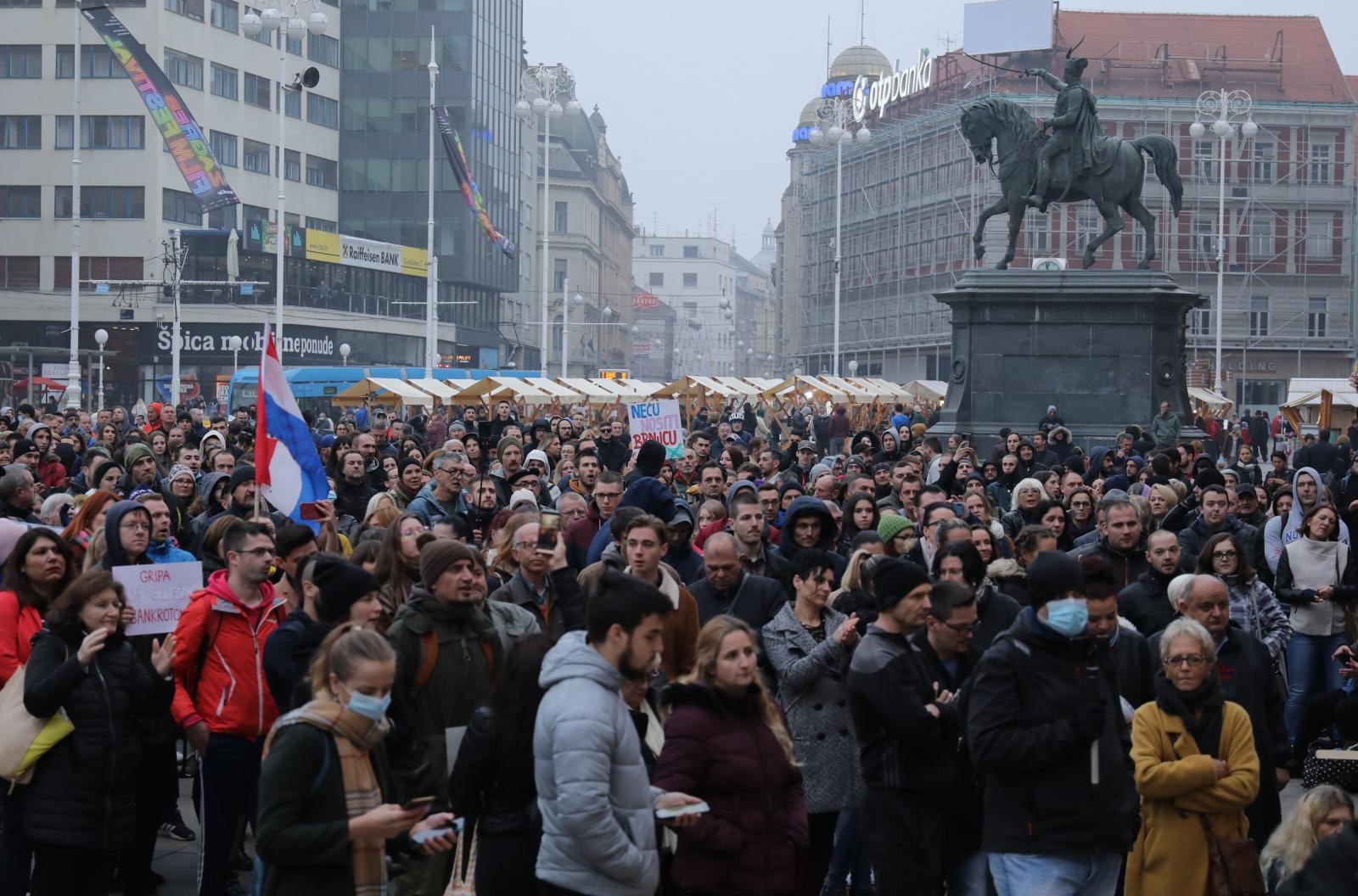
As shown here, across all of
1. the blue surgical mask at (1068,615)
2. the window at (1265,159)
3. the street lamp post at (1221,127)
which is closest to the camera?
the blue surgical mask at (1068,615)

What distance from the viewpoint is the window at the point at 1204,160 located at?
6862cm

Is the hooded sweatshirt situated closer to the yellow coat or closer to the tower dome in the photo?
the yellow coat

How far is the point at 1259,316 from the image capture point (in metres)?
71.0

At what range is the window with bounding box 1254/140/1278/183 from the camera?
70062mm

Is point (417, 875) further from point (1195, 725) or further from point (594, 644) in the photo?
point (1195, 725)

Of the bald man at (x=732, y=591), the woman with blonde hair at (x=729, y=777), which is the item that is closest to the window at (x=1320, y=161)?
the bald man at (x=732, y=591)

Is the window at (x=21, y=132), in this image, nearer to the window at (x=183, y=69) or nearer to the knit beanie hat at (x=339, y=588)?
the window at (x=183, y=69)

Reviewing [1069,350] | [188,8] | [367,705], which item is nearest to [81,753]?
[367,705]

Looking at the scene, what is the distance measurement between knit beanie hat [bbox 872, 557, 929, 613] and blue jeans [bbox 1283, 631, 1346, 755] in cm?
557

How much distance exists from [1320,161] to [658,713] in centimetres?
7030

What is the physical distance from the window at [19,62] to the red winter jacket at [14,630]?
68.5m

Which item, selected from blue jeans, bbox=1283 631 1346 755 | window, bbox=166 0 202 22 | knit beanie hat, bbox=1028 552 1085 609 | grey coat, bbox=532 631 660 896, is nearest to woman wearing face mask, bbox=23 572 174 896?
grey coat, bbox=532 631 660 896

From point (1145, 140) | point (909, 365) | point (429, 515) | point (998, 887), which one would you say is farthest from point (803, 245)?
point (998, 887)

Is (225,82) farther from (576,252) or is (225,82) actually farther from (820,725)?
(820,725)
